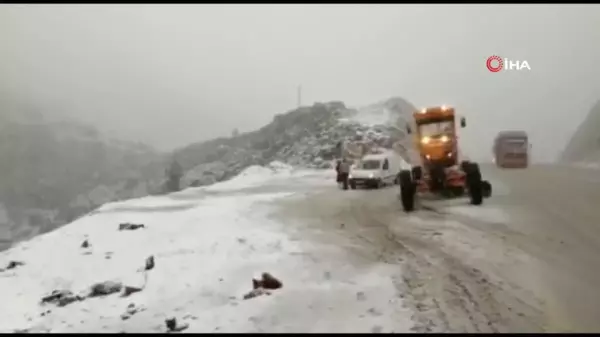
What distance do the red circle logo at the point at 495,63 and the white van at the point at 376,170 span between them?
1.81m

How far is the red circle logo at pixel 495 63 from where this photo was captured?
178 inches

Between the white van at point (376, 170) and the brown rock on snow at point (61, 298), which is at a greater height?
the white van at point (376, 170)

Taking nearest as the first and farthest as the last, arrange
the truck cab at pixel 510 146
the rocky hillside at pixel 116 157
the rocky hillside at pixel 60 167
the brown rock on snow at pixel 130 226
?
the brown rock on snow at pixel 130 226, the truck cab at pixel 510 146, the rocky hillside at pixel 116 157, the rocky hillside at pixel 60 167

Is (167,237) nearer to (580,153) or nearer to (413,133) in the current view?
(413,133)

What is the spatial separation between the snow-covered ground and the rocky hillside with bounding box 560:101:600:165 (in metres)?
3.15

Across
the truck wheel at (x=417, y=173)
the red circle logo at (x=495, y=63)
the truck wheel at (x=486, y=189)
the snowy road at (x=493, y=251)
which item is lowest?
the snowy road at (x=493, y=251)

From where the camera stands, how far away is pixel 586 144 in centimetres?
585

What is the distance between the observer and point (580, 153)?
5688 mm

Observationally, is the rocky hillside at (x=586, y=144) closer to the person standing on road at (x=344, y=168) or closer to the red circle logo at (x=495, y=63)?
the red circle logo at (x=495, y=63)

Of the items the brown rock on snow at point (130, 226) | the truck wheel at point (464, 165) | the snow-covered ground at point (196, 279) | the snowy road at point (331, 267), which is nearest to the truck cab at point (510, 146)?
the truck wheel at point (464, 165)

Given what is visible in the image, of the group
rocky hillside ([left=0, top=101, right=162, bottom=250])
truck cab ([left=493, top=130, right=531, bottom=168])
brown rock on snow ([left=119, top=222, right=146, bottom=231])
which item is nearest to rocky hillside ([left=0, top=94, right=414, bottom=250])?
rocky hillside ([left=0, top=101, right=162, bottom=250])

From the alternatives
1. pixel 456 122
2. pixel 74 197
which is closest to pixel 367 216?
pixel 456 122

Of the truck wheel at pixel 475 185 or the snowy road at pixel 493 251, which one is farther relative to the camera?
the truck wheel at pixel 475 185

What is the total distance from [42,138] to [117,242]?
266 centimetres
